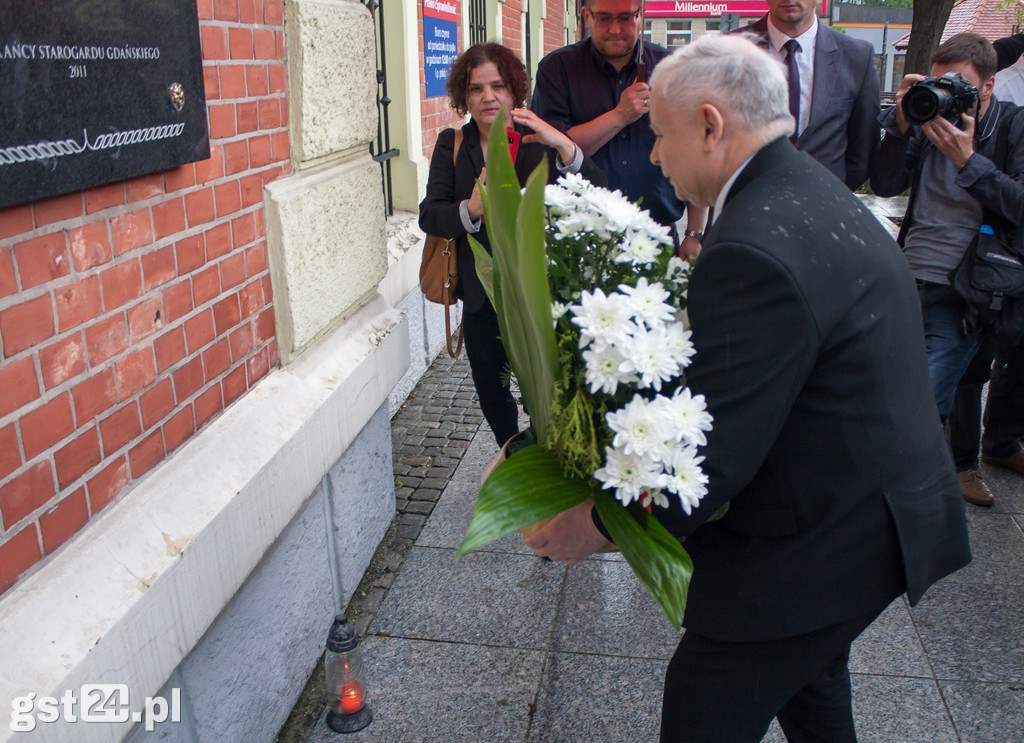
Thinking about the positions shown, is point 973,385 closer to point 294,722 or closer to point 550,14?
point 294,722

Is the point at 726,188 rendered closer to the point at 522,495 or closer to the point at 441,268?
the point at 522,495

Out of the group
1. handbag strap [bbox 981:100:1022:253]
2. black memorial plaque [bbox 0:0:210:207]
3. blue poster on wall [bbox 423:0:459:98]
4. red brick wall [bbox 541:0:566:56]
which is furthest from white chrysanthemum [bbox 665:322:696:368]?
red brick wall [bbox 541:0:566:56]

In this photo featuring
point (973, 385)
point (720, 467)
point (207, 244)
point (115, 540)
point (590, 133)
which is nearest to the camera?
point (720, 467)

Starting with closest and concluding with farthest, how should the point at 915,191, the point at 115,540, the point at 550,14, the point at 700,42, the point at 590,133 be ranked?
the point at 700,42
the point at 115,540
the point at 590,133
the point at 915,191
the point at 550,14

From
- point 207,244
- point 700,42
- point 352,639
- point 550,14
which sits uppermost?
point 550,14

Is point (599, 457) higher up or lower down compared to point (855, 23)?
lower down

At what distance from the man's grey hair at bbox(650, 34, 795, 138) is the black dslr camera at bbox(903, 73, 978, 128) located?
1.98m

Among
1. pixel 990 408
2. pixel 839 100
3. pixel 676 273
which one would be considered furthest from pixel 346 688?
pixel 990 408

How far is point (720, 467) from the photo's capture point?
60.6 inches

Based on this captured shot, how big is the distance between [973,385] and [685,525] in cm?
299

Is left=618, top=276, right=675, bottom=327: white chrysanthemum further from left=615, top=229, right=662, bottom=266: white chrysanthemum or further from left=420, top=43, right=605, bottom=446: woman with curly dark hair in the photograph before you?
left=420, top=43, right=605, bottom=446: woman with curly dark hair

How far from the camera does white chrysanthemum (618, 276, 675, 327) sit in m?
1.50

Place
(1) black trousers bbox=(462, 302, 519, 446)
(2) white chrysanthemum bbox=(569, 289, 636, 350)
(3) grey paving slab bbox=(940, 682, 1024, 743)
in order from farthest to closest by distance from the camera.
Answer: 1. (1) black trousers bbox=(462, 302, 519, 446)
2. (3) grey paving slab bbox=(940, 682, 1024, 743)
3. (2) white chrysanthemum bbox=(569, 289, 636, 350)

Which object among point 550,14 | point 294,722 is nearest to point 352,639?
point 294,722
